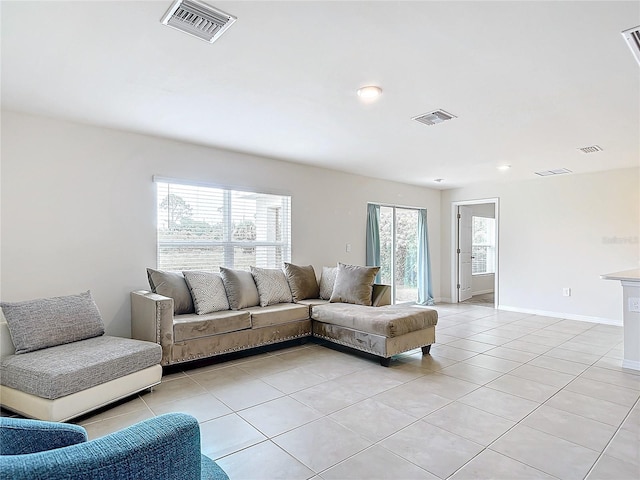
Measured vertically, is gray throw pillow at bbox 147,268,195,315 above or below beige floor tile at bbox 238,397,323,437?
above

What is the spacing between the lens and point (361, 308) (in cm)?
438

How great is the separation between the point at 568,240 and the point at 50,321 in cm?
707

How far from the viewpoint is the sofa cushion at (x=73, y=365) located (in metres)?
2.44

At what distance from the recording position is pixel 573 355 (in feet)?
13.7

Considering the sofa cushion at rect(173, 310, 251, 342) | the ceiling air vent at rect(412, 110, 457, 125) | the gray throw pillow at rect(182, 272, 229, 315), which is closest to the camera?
the ceiling air vent at rect(412, 110, 457, 125)

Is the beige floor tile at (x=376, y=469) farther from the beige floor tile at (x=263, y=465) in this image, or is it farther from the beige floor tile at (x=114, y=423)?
the beige floor tile at (x=114, y=423)

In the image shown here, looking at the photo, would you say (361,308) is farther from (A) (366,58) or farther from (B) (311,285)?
(A) (366,58)

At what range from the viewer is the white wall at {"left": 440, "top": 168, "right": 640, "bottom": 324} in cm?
568

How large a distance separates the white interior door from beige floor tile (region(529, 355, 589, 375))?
4043 millimetres

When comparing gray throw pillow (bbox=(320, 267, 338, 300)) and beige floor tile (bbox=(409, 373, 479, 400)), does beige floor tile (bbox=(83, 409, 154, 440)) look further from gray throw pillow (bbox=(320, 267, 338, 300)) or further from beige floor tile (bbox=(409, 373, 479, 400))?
gray throw pillow (bbox=(320, 267, 338, 300))

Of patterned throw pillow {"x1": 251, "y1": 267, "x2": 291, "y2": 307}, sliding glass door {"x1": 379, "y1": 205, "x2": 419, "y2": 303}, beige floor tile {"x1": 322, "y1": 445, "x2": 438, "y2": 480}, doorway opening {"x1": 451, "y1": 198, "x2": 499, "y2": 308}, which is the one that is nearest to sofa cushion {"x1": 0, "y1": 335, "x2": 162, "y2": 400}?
patterned throw pillow {"x1": 251, "y1": 267, "x2": 291, "y2": 307}

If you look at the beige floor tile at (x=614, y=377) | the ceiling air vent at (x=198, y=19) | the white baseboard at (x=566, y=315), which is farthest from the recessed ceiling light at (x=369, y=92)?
the white baseboard at (x=566, y=315)

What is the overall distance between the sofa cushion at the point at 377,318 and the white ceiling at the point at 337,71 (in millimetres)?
1932

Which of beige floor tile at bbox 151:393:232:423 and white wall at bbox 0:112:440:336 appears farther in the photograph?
white wall at bbox 0:112:440:336
